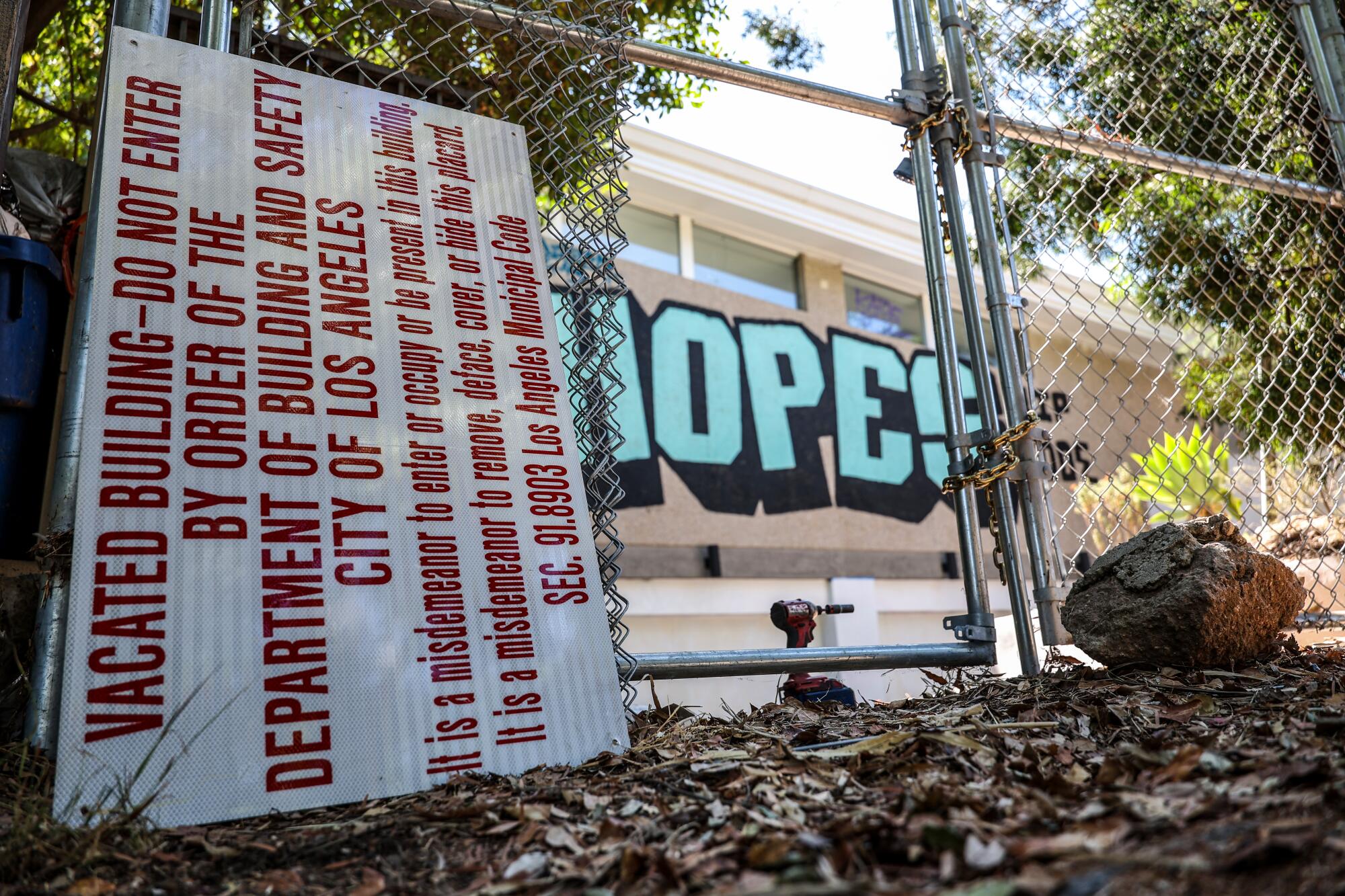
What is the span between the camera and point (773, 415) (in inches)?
342

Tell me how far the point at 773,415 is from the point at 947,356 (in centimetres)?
629

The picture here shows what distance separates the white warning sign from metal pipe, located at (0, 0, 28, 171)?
0.79ft

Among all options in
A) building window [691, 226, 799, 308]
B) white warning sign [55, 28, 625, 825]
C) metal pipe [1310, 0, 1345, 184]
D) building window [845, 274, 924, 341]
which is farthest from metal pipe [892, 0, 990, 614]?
building window [845, 274, 924, 341]

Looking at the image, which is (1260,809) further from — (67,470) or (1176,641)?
(67,470)

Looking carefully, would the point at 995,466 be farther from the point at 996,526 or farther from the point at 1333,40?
the point at 1333,40

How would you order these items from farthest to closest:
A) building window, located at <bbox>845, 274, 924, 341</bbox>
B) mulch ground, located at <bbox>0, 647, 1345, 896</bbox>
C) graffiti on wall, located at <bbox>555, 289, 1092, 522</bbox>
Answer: building window, located at <bbox>845, 274, 924, 341</bbox>
graffiti on wall, located at <bbox>555, 289, 1092, 522</bbox>
mulch ground, located at <bbox>0, 647, 1345, 896</bbox>

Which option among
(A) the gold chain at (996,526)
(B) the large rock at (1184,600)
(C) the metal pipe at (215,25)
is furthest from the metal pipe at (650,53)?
(B) the large rock at (1184,600)

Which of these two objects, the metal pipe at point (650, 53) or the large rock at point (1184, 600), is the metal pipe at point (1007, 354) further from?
the metal pipe at point (650, 53)

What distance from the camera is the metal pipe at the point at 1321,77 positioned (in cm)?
318

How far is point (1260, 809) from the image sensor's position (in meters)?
1.04

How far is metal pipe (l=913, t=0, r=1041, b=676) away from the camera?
2.28 meters

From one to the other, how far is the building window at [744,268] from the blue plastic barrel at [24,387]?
7.26 metres

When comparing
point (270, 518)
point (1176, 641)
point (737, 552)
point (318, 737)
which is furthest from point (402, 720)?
point (737, 552)

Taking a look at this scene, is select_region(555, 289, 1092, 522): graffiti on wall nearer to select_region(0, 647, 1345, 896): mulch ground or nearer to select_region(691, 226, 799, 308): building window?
select_region(691, 226, 799, 308): building window
